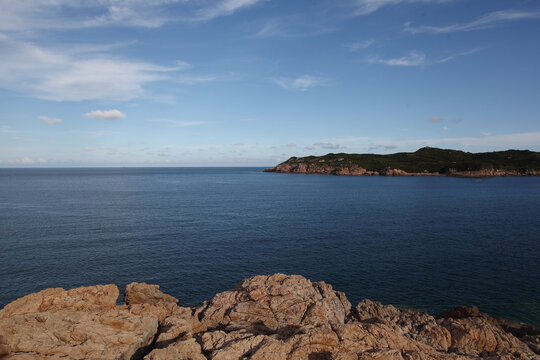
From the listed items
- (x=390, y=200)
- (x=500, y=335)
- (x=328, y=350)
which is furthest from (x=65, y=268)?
(x=390, y=200)

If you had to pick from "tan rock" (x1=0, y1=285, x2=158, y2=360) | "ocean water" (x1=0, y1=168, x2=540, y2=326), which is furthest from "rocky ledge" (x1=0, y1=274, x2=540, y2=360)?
"ocean water" (x1=0, y1=168, x2=540, y2=326)

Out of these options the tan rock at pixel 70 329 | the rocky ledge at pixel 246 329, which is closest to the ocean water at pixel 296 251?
the rocky ledge at pixel 246 329

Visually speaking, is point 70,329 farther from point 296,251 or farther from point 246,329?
point 296,251

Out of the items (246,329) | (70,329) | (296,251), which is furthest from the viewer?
(296,251)

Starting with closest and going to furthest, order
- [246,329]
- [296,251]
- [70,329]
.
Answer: [70,329], [246,329], [296,251]

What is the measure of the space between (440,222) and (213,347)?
281 feet

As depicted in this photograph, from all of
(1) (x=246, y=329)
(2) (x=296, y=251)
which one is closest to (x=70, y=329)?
(1) (x=246, y=329)

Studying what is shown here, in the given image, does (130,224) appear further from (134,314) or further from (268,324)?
(268,324)

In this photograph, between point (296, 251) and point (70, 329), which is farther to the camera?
point (296, 251)

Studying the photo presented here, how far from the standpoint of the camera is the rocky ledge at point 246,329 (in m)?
18.6

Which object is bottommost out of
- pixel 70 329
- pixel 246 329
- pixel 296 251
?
pixel 296 251

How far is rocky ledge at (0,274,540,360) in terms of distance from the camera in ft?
61.0

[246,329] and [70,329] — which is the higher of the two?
[70,329]

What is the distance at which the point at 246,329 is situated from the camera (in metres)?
22.7
